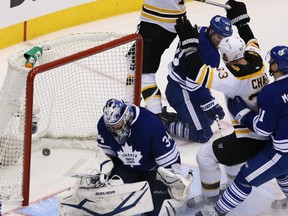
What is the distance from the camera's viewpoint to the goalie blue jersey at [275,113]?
4.54m

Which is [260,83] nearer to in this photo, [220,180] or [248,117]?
[248,117]

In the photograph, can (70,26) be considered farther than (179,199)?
Yes

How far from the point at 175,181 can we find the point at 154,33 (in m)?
1.59

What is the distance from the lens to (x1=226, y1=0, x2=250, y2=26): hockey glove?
5.39 m

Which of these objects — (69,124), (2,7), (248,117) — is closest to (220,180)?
(248,117)

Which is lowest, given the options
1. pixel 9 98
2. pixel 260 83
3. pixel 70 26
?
pixel 70 26

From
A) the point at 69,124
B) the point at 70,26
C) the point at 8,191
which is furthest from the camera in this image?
the point at 70,26

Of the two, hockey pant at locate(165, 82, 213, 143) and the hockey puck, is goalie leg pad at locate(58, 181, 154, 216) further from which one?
hockey pant at locate(165, 82, 213, 143)

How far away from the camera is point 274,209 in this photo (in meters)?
5.14

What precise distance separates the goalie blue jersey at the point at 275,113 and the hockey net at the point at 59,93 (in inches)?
39.7

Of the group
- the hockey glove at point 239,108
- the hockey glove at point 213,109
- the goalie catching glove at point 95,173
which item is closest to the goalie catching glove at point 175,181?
the goalie catching glove at point 95,173

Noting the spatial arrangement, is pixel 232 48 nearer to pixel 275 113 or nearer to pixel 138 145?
pixel 275 113

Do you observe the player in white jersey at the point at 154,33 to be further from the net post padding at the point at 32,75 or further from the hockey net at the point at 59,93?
the net post padding at the point at 32,75

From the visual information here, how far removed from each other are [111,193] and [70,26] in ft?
10.9
